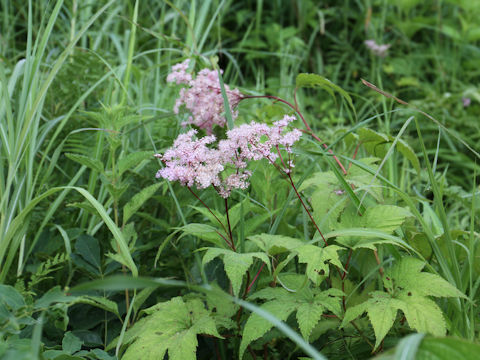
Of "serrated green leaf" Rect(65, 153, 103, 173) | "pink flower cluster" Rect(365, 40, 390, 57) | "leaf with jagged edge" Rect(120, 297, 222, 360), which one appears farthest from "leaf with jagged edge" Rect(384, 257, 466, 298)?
"pink flower cluster" Rect(365, 40, 390, 57)

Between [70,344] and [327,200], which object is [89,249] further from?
[327,200]

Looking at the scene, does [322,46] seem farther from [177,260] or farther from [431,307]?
[431,307]

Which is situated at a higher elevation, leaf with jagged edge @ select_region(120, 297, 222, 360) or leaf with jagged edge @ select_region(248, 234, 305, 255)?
leaf with jagged edge @ select_region(248, 234, 305, 255)

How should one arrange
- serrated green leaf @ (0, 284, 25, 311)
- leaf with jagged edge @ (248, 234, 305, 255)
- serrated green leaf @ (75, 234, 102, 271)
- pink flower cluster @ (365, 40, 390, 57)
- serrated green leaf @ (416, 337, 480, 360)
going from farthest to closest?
1. pink flower cluster @ (365, 40, 390, 57)
2. serrated green leaf @ (75, 234, 102, 271)
3. leaf with jagged edge @ (248, 234, 305, 255)
4. serrated green leaf @ (0, 284, 25, 311)
5. serrated green leaf @ (416, 337, 480, 360)

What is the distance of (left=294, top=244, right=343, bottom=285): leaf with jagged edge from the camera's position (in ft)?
2.74

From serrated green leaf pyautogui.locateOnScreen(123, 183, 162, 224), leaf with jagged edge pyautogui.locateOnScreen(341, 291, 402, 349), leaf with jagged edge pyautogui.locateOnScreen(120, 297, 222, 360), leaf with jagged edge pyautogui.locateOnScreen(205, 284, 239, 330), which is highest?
serrated green leaf pyautogui.locateOnScreen(123, 183, 162, 224)

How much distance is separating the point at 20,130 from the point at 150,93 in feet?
4.04

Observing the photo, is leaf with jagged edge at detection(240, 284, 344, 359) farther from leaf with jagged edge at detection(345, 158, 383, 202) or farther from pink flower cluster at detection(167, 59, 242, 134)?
pink flower cluster at detection(167, 59, 242, 134)

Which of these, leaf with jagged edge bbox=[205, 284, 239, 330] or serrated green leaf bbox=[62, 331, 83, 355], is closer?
serrated green leaf bbox=[62, 331, 83, 355]

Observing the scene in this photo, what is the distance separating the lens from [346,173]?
1.20 m

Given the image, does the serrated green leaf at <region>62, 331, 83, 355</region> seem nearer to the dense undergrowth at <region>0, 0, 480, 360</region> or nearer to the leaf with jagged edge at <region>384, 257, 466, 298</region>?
the dense undergrowth at <region>0, 0, 480, 360</region>

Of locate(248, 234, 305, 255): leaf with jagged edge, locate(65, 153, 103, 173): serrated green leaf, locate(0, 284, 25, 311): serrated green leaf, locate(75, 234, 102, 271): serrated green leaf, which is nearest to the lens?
locate(0, 284, 25, 311): serrated green leaf

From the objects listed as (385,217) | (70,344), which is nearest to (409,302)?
(385,217)

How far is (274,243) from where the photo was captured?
3.07 feet
